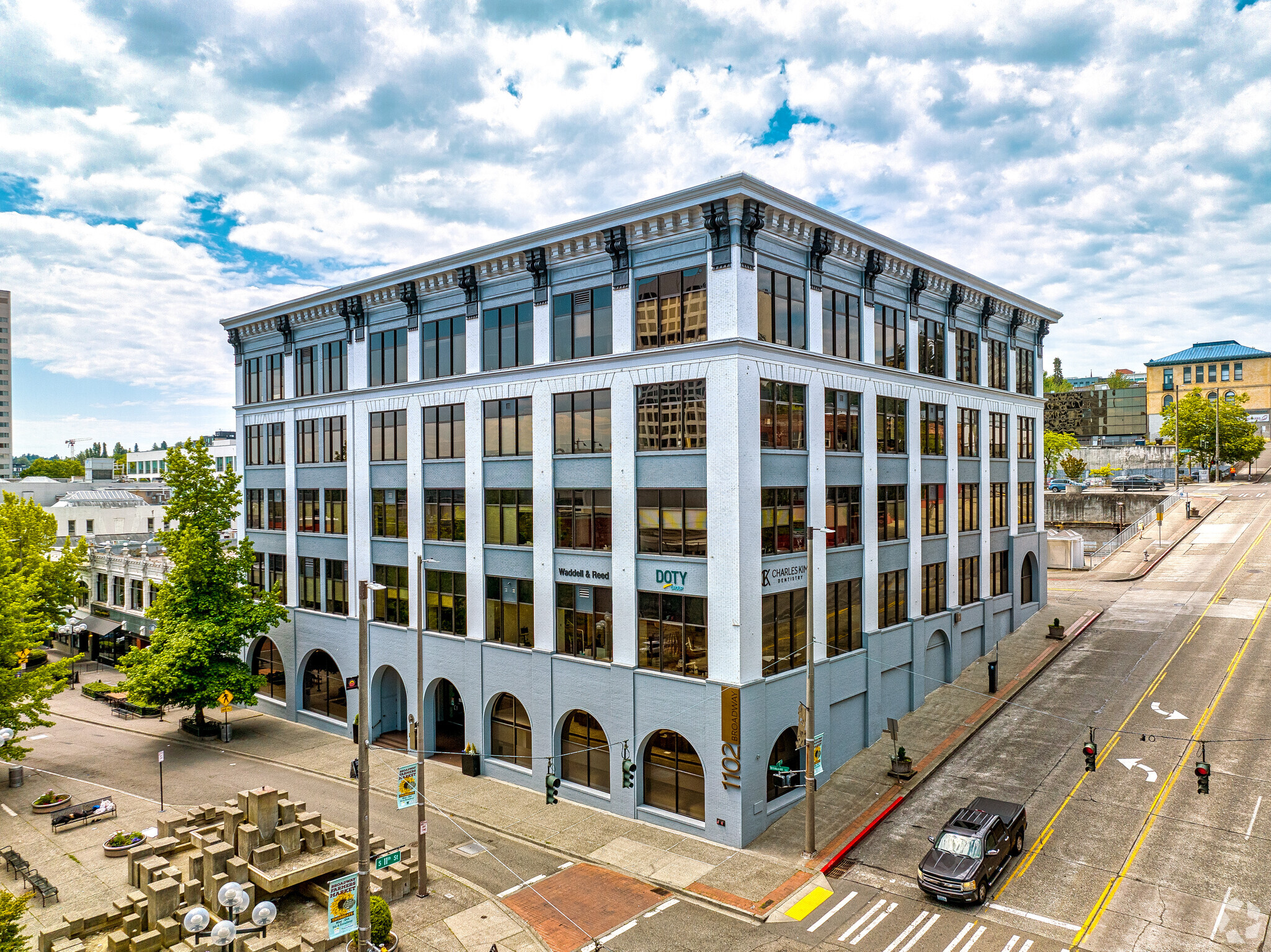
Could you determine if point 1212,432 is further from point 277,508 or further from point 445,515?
point 277,508

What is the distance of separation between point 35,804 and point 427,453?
19664 millimetres

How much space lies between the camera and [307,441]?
4075 cm

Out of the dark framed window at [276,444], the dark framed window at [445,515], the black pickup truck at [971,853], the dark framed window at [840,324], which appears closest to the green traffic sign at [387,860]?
Result: the dark framed window at [445,515]

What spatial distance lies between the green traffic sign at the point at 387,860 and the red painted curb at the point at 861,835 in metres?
12.2

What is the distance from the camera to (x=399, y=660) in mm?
35031

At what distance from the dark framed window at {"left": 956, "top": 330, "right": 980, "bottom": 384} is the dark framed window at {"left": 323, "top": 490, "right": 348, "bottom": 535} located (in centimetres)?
→ 3086

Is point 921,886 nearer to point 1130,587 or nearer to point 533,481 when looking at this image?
point 533,481

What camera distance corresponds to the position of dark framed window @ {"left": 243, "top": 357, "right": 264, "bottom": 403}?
144ft

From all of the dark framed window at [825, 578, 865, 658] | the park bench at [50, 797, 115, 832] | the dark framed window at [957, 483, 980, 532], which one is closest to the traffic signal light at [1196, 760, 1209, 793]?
the dark framed window at [825, 578, 865, 658]

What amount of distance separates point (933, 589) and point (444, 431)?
76.3 feet

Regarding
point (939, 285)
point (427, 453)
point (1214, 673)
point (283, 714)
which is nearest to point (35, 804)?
point (283, 714)

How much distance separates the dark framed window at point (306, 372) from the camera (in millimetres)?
40344

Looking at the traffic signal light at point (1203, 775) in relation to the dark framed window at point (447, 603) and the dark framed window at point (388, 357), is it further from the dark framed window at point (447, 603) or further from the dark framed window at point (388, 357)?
the dark framed window at point (388, 357)

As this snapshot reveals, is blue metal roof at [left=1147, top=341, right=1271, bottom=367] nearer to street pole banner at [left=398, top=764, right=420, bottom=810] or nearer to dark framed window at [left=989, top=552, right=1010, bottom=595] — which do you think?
dark framed window at [left=989, top=552, right=1010, bottom=595]
